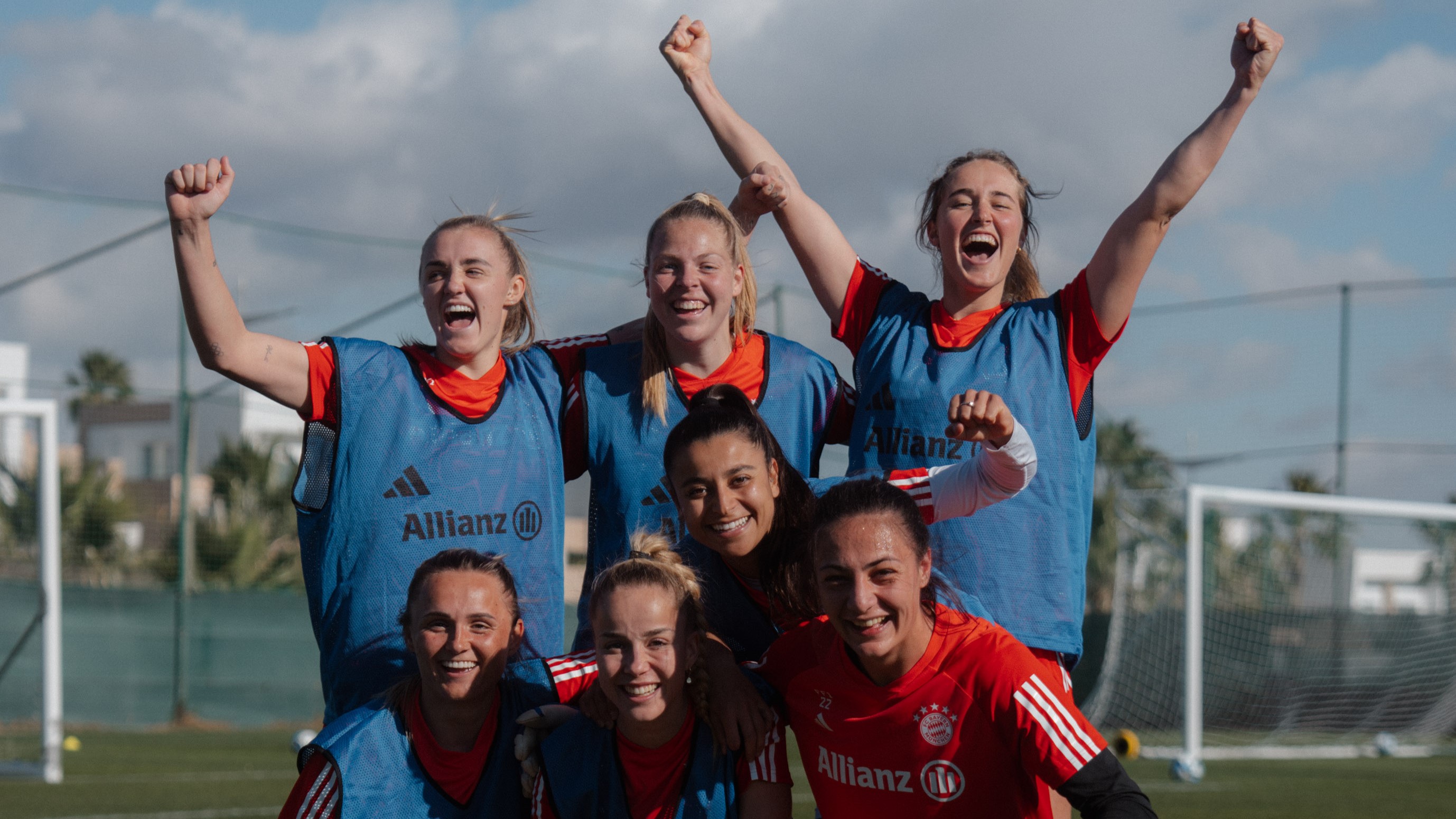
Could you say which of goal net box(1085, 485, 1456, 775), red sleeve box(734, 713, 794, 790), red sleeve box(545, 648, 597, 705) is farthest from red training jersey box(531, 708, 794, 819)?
goal net box(1085, 485, 1456, 775)

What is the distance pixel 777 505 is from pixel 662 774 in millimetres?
606

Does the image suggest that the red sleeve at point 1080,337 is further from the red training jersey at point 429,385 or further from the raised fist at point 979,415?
the red training jersey at point 429,385

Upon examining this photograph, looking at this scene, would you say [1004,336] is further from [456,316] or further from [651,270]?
[456,316]

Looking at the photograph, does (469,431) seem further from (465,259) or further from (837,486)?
(837,486)

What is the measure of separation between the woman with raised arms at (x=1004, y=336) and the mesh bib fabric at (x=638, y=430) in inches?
4.9

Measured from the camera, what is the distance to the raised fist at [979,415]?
8.44 ft

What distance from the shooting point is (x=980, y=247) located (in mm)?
3264

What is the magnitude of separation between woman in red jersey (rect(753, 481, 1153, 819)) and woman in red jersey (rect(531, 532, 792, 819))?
0.61 feet

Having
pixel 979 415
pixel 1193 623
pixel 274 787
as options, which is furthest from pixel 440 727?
pixel 1193 623

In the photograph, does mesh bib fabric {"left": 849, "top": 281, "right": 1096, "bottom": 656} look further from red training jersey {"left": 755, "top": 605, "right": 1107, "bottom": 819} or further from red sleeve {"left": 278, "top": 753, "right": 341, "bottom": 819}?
red sleeve {"left": 278, "top": 753, "right": 341, "bottom": 819}

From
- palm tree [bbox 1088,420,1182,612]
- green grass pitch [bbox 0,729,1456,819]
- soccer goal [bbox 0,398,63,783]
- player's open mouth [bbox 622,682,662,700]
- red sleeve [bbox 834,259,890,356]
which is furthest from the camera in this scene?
palm tree [bbox 1088,420,1182,612]

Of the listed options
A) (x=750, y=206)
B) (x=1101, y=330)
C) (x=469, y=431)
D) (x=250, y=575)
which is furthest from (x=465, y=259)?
(x=250, y=575)

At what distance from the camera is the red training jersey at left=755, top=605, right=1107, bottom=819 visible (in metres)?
2.55

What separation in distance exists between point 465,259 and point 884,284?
1.03 meters
